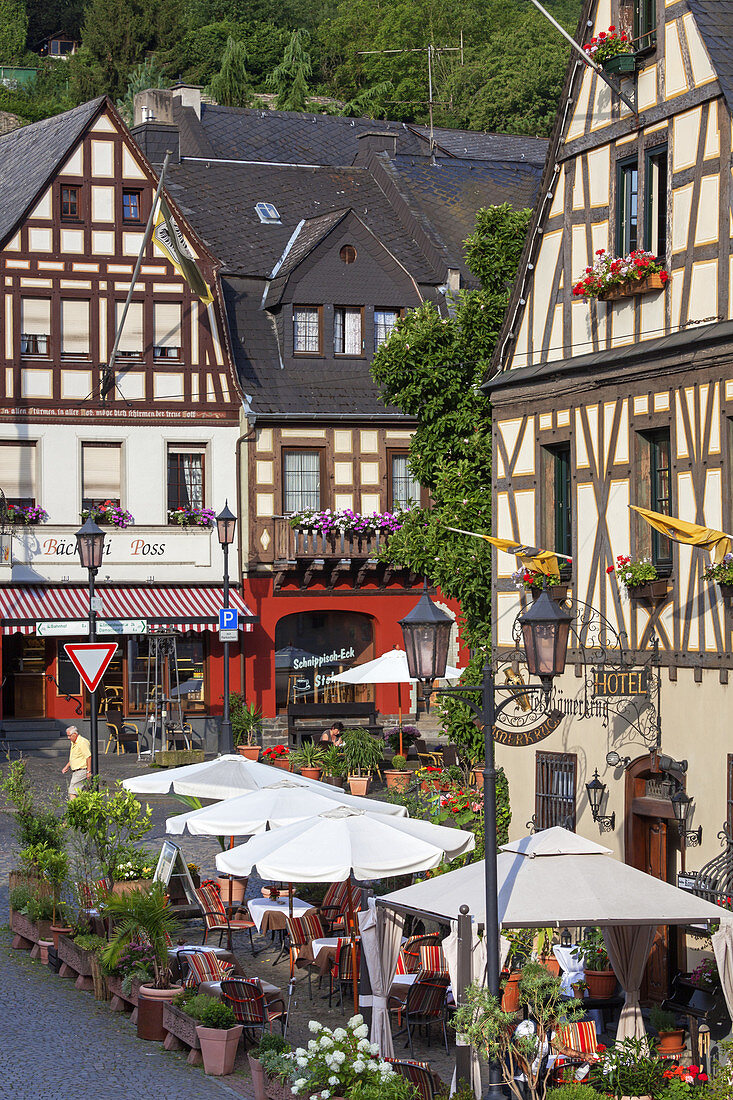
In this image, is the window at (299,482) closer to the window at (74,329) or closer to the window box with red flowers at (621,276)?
the window at (74,329)

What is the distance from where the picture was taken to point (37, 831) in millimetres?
18797

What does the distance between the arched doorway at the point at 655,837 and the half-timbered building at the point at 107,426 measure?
1944 cm

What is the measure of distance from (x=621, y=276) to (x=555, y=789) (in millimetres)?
5803

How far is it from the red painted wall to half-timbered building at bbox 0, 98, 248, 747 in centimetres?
55

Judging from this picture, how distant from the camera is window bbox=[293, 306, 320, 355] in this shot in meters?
39.2

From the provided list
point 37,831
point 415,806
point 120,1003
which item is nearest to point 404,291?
point 415,806

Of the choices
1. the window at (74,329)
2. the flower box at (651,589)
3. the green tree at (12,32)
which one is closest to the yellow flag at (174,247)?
the window at (74,329)

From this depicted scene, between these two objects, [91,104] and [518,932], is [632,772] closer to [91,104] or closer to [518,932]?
[518,932]

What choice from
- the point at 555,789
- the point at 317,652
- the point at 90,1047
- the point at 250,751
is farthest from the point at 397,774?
the point at 90,1047

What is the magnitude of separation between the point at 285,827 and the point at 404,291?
25157 mm

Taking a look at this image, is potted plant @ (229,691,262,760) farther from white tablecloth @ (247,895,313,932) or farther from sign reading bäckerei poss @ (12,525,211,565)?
white tablecloth @ (247,895,313,932)

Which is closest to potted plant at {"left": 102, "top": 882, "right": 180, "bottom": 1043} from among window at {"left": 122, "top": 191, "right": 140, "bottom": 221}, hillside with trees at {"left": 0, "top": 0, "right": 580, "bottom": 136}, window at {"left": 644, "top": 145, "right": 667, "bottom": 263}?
window at {"left": 644, "top": 145, "right": 667, "bottom": 263}

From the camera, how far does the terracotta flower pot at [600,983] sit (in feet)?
51.3

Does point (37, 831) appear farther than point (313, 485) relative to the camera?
No
